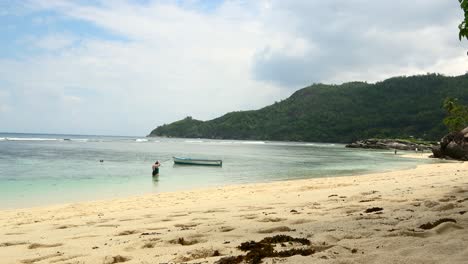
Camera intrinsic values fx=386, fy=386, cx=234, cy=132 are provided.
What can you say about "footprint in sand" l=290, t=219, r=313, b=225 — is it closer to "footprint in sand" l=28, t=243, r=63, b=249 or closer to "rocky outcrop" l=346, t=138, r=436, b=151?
"footprint in sand" l=28, t=243, r=63, b=249

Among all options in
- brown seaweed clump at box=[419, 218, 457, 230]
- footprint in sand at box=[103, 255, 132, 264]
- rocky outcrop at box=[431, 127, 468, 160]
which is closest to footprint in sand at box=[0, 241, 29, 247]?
footprint in sand at box=[103, 255, 132, 264]

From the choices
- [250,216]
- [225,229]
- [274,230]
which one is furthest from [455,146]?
[225,229]

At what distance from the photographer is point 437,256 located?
407 cm

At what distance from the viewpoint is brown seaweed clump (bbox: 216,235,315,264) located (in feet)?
14.9

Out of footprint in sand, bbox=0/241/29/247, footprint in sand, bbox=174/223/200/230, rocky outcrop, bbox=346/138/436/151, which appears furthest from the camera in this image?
rocky outcrop, bbox=346/138/436/151

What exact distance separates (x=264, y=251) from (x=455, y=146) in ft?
170

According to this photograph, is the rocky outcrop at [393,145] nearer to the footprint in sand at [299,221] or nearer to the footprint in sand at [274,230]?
the footprint in sand at [299,221]

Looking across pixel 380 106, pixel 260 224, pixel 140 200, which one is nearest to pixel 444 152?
pixel 140 200

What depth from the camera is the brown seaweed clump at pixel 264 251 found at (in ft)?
14.9

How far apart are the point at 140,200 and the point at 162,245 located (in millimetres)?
10199

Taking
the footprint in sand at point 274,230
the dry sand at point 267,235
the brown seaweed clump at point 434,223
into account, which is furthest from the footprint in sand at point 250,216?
the brown seaweed clump at point 434,223

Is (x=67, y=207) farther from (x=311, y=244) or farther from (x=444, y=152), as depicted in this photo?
(x=444, y=152)

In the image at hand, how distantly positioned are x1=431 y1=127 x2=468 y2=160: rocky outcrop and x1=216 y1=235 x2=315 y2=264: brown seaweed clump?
49.1m

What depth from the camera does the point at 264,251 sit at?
15.8 ft
